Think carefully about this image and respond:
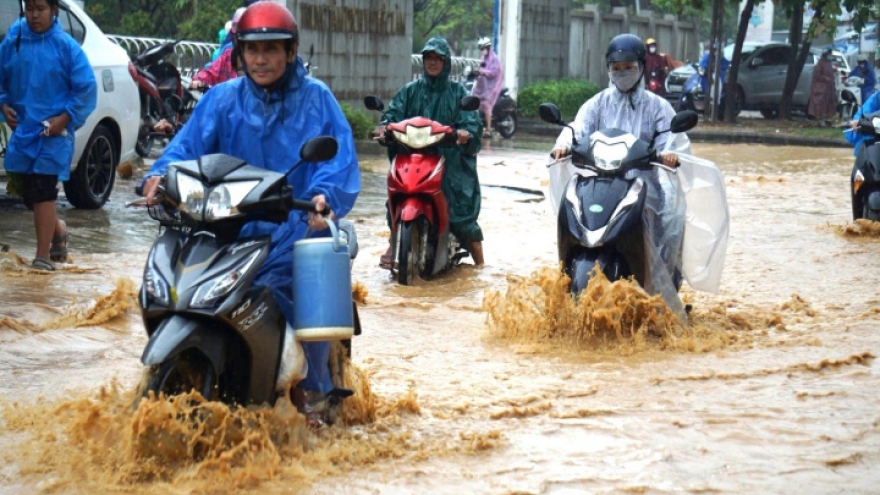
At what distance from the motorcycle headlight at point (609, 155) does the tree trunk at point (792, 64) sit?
2186 cm

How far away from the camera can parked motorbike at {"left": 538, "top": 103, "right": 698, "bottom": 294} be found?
6.50 m

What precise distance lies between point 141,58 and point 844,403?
35.9 ft

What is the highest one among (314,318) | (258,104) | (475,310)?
(258,104)

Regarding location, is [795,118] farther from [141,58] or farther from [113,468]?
[113,468]

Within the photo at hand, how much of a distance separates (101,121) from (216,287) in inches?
290

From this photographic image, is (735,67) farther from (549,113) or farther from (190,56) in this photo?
(549,113)

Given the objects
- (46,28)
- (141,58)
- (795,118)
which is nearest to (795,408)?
(46,28)

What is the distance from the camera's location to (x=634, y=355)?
6465 millimetres

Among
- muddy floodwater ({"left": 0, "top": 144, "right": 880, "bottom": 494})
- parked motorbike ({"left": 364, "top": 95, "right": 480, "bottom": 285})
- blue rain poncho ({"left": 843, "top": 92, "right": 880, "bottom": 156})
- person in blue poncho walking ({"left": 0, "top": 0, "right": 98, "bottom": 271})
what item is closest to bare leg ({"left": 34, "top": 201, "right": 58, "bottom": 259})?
person in blue poncho walking ({"left": 0, "top": 0, "right": 98, "bottom": 271})

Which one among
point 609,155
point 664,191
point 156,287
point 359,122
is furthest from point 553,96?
point 156,287

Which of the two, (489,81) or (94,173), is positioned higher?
(489,81)

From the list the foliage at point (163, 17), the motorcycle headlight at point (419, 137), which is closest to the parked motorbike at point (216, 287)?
the motorcycle headlight at point (419, 137)

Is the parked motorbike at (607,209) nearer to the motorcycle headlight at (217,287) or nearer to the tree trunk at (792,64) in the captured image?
the motorcycle headlight at (217,287)

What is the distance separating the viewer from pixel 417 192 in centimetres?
836
